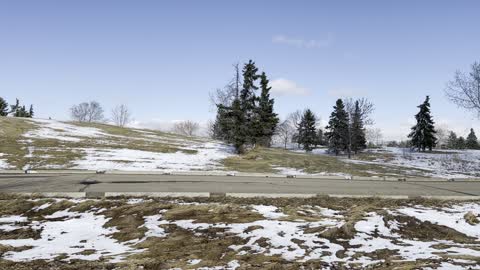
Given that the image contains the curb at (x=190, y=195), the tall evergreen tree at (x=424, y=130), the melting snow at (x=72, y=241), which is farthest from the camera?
the tall evergreen tree at (x=424, y=130)

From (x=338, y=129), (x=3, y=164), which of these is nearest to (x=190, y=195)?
(x=3, y=164)

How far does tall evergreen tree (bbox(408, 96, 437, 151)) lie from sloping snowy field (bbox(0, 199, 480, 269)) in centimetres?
5491

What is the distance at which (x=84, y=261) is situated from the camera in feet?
18.6

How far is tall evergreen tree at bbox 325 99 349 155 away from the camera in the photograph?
54.7m

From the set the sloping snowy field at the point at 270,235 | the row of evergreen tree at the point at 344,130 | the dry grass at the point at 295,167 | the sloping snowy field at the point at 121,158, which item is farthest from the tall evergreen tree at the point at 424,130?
the sloping snowy field at the point at 270,235

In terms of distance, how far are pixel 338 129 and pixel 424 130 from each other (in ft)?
49.5

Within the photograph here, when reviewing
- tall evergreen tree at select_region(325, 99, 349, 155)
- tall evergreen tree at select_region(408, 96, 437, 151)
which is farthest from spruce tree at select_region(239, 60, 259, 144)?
tall evergreen tree at select_region(408, 96, 437, 151)

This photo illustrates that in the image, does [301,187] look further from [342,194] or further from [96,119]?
[96,119]

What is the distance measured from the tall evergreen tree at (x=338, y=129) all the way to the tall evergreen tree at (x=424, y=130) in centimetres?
1265

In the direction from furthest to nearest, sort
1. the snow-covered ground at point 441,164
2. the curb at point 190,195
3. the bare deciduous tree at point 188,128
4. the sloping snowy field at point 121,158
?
the bare deciduous tree at point 188,128, the snow-covered ground at point 441,164, the sloping snowy field at point 121,158, the curb at point 190,195

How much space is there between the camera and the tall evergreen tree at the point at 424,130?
58.5 metres

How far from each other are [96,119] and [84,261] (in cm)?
11543

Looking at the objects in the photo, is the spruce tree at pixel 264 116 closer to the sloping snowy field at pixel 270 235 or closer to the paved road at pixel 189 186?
the paved road at pixel 189 186

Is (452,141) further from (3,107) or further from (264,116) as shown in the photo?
(3,107)
